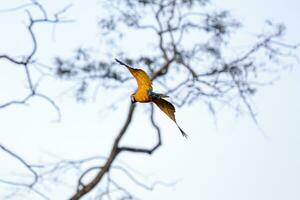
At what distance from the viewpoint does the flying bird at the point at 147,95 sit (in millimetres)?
301

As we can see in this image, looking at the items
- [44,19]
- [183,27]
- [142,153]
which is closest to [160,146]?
[142,153]

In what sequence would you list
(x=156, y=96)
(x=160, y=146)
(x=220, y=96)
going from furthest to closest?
(x=220, y=96) → (x=160, y=146) → (x=156, y=96)

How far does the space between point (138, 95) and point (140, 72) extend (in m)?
0.02

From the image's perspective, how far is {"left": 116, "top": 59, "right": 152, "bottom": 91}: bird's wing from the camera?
32 cm

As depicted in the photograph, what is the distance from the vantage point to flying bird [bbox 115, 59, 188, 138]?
11.9 inches

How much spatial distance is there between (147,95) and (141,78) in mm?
22

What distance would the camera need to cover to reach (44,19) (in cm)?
375

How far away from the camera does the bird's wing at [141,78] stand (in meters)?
0.32

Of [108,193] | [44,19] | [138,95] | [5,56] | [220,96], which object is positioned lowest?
[138,95]

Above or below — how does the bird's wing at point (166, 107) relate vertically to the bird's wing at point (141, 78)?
below

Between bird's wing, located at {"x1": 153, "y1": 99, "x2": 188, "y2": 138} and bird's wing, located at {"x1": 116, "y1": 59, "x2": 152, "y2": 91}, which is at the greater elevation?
bird's wing, located at {"x1": 116, "y1": 59, "x2": 152, "y2": 91}

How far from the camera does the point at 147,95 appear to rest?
31cm

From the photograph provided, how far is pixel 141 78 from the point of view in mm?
326

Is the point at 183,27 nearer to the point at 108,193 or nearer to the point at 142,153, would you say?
the point at 142,153
